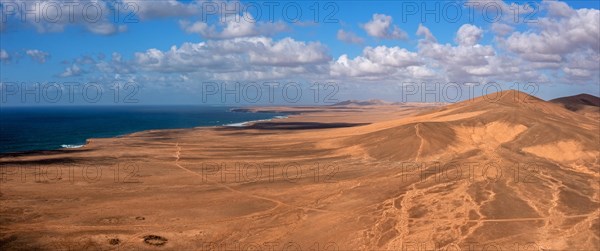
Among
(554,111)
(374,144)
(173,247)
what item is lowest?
(173,247)

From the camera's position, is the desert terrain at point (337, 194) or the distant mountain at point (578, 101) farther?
the distant mountain at point (578, 101)

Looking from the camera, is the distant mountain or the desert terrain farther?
the distant mountain

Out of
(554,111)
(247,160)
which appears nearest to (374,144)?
(247,160)

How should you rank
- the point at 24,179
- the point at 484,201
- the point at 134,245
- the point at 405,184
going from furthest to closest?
the point at 24,179
the point at 405,184
the point at 484,201
the point at 134,245

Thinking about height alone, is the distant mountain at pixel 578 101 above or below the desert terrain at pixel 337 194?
above

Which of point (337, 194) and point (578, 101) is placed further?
point (578, 101)

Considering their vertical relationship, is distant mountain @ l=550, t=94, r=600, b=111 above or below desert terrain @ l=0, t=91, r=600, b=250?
above

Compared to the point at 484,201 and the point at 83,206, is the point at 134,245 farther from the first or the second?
the point at 484,201

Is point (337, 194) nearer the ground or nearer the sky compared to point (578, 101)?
nearer the ground
